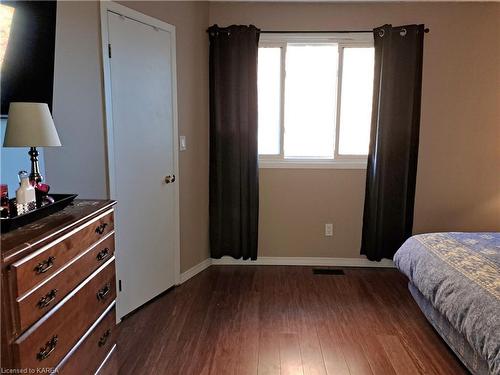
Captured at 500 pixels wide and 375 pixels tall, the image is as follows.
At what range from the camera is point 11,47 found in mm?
1602

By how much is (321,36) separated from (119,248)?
2538 millimetres

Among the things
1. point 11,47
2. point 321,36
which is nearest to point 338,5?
point 321,36

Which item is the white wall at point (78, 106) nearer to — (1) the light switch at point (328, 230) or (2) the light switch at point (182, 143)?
(2) the light switch at point (182, 143)

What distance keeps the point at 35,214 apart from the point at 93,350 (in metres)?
0.67

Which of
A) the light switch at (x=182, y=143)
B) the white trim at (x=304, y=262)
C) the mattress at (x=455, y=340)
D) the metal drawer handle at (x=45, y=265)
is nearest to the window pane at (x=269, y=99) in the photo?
the light switch at (x=182, y=143)

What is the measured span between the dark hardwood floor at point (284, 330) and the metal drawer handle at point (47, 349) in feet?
3.01

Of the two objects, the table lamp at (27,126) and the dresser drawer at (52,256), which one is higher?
the table lamp at (27,126)

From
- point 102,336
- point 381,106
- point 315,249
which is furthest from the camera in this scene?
point 315,249

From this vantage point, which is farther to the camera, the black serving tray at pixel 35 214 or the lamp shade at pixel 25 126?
the lamp shade at pixel 25 126

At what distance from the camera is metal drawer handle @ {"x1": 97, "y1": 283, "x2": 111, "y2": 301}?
1.66 meters

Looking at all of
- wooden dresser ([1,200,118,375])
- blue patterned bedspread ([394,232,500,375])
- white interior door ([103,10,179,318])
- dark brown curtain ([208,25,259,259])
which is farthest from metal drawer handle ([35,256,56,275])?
dark brown curtain ([208,25,259,259])

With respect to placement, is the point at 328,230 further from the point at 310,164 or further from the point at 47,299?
the point at 47,299

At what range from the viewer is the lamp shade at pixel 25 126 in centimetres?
146

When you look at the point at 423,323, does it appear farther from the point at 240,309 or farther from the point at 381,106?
the point at 381,106
